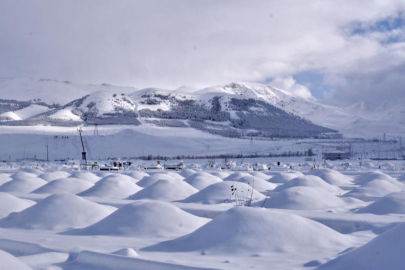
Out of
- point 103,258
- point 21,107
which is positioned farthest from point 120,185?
point 21,107

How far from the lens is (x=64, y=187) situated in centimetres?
2184

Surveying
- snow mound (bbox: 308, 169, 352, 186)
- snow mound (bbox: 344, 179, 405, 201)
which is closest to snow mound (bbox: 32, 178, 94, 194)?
snow mound (bbox: 344, 179, 405, 201)

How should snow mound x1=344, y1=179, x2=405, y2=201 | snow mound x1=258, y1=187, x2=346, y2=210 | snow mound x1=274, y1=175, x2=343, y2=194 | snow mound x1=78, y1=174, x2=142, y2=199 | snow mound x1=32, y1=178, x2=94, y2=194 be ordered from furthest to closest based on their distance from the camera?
1. snow mound x1=274, y1=175, x2=343, y2=194
2. snow mound x1=32, y1=178, x2=94, y2=194
3. snow mound x1=78, y1=174, x2=142, y2=199
4. snow mound x1=344, y1=179, x2=405, y2=201
5. snow mound x1=258, y1=187, x2=346, y2=210

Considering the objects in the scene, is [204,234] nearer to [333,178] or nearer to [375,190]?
[375,190]

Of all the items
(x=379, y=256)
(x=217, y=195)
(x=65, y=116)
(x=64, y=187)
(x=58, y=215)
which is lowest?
(x=64, y=187)

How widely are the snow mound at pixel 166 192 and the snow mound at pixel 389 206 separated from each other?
25.2 ft

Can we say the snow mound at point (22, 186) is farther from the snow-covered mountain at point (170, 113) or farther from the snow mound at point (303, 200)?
the snow-covered mountain at point (170, 113)

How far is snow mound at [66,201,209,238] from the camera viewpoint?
11.3 m

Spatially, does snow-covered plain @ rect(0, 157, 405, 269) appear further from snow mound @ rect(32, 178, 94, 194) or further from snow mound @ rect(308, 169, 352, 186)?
snow mound @ rect(308, 169, 352, 186)

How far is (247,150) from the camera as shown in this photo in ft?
268

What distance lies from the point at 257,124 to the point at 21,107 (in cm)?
7527

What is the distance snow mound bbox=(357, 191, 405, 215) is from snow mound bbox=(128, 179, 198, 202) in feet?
25.2

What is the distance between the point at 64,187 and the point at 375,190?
1446cm

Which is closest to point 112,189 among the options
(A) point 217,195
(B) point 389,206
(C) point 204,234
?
(A) point 217,195
